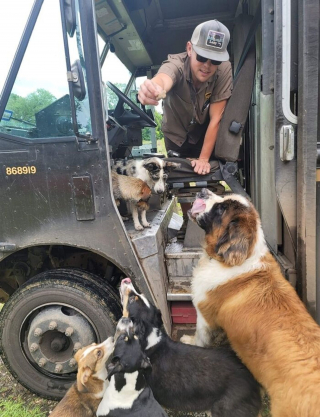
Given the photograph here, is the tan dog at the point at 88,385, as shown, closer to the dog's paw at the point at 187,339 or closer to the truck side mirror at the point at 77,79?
the dog's paw at the point at 187,339

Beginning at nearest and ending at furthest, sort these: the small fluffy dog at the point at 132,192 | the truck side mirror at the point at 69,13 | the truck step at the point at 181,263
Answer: the truck side mirror at the point at 69,13
the truck step at the point at 181,263
the small fluffy dog at the point at 132,192

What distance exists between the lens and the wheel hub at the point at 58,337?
249cm

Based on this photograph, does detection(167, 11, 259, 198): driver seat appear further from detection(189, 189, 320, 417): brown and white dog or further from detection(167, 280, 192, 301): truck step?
detection(167, 280, 192, 301): truck step

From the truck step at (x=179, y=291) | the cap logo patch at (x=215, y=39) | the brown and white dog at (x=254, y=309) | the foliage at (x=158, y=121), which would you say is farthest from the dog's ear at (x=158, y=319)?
the foliage at (x=158, y=121)

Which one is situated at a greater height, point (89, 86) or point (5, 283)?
point (89, 86)

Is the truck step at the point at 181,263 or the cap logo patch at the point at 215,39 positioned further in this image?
the cap logo patch at the point at 215,39

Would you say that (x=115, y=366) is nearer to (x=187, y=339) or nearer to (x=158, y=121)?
(x=187, y=339)

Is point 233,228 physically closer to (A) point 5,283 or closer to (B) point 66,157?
(B) point 66,157

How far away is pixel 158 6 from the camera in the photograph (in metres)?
3.91

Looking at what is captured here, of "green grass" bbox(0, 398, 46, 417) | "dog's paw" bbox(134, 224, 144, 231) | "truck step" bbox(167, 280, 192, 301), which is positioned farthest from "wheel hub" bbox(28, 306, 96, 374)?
"dog's paw" bbox(134, 224, 144, 231)

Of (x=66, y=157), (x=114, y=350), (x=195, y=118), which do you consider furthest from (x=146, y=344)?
(x=195, y=118)

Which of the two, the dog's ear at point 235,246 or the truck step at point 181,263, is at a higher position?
the dog's ear at point 235,246

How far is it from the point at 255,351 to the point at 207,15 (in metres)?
4.11

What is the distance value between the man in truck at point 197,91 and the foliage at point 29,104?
728 millimetres
